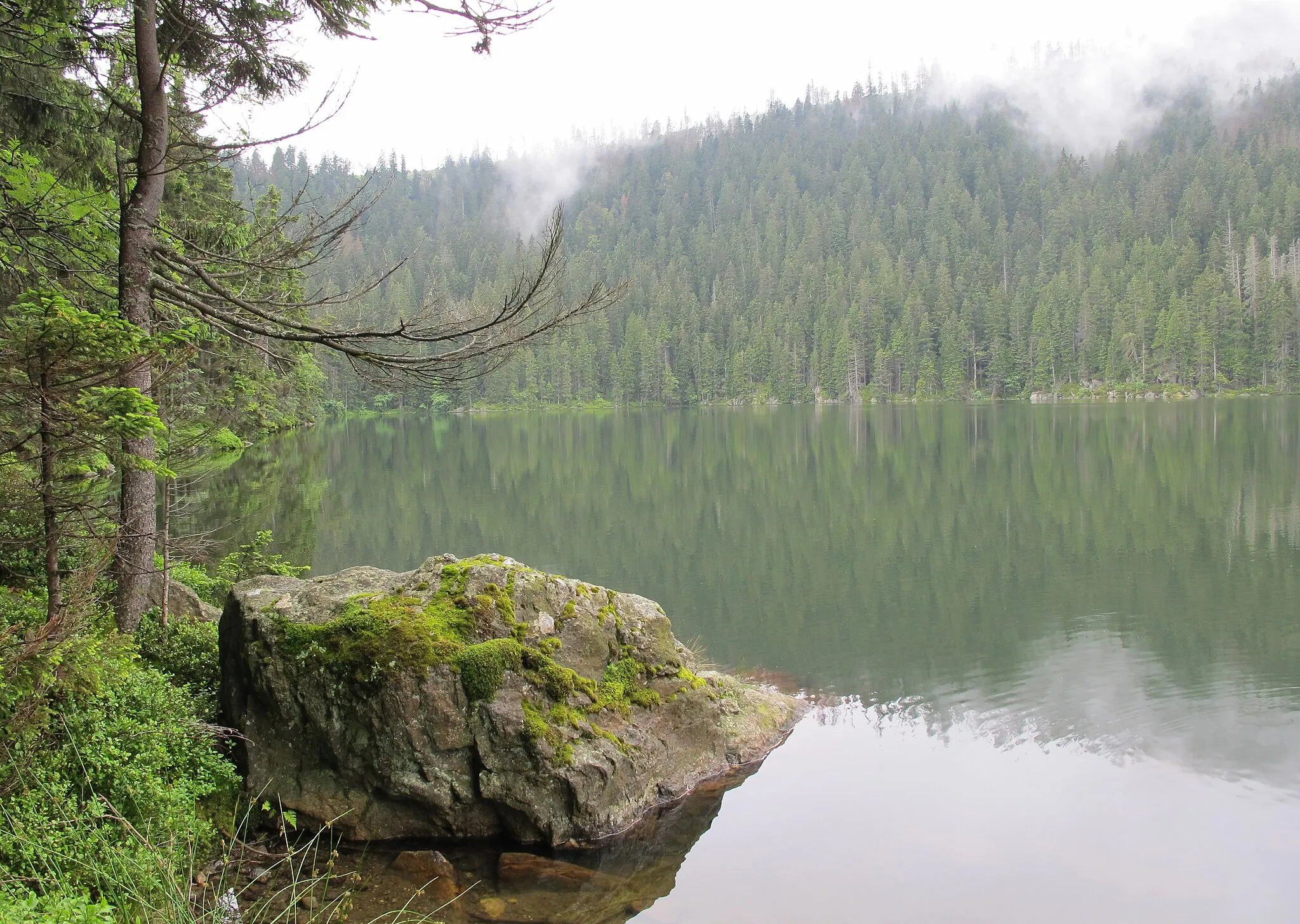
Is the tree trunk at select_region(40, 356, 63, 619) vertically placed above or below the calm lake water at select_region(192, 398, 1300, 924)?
above

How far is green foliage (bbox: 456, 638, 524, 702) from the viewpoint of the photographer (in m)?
7.07

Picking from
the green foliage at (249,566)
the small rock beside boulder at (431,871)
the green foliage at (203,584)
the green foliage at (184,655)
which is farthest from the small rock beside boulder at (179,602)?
the small rock beside boulder at (431,871)

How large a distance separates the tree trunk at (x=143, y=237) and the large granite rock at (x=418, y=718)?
1123mm

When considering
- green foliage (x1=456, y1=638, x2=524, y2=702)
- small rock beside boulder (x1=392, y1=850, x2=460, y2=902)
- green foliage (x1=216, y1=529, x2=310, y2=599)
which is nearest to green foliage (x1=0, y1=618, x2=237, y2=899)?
small rock beside boulder (x1=392, y1=850, x2=460, y2=902)

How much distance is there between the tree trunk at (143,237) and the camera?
6.41 metres

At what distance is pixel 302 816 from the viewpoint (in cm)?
680

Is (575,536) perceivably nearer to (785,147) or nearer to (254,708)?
(254,708)

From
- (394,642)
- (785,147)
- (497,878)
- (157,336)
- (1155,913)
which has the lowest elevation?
(1155,913)

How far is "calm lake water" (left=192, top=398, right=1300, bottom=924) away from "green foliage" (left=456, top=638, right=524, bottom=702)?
172 centimetres

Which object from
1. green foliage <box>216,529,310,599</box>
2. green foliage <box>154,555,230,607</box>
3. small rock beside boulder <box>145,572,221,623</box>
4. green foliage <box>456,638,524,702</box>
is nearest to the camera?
green foliage <box>456,638,524,702</box>

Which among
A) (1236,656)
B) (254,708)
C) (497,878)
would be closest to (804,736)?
(497,878)

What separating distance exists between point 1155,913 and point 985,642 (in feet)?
24.6

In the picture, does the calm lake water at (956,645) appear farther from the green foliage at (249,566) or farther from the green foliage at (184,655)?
the green foliage at (249,566)

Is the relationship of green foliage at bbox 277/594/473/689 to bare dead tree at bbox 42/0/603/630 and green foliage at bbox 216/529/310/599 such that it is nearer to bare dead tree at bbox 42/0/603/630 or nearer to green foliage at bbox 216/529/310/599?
bare dead tree at bbox 42/0/603/630
